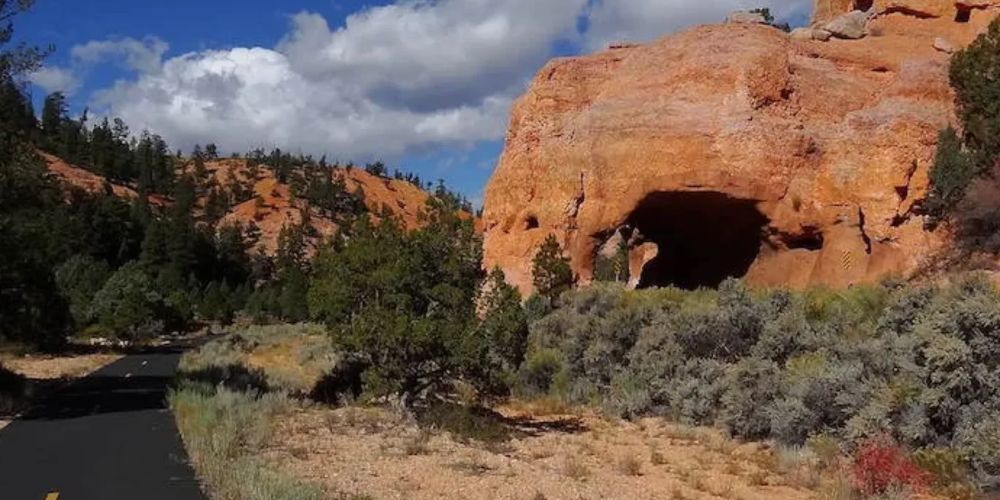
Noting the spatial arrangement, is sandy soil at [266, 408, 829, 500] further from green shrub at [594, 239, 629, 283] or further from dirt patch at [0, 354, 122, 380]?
green shrub at [594, 239, 629, 283]

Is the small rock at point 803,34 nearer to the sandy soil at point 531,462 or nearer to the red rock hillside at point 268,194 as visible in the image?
the sandy soil at point 531,462

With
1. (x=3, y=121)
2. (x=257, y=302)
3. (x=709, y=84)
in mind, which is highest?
(x=709, y=84)

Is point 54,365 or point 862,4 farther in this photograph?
point 862,4

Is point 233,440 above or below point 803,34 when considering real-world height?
below

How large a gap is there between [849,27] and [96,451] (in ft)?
100

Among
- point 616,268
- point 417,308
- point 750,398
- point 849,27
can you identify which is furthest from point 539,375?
point 616,268

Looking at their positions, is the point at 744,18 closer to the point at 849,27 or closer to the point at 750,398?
the point at 849,27

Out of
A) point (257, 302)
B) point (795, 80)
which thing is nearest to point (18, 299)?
point (795, 80)

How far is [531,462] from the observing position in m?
13.6

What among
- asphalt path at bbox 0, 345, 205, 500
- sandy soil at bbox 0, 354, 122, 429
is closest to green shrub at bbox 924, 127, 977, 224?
asphalt path at bbox 0, 345, 205, 500

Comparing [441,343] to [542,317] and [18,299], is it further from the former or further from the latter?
[18,299]

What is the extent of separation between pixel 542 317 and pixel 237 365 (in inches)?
368

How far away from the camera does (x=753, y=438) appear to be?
16.6m

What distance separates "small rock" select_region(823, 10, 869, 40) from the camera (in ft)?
113
